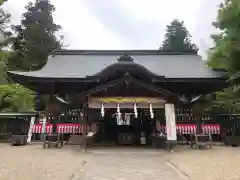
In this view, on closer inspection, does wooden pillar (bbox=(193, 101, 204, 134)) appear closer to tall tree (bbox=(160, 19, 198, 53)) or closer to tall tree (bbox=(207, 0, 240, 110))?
tall tree (bbox=(207, 0, 240, 110))

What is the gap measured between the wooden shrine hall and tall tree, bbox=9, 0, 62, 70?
16495 millimetres

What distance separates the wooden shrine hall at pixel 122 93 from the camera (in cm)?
1152

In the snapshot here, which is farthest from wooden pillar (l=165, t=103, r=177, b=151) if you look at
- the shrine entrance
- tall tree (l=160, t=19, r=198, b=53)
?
tall tree (l=160, t=19, r=198, b=53)

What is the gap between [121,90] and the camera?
12086mm

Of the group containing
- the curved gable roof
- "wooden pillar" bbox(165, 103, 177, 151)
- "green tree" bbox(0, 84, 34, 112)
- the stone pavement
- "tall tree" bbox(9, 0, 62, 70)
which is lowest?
the stone pavement

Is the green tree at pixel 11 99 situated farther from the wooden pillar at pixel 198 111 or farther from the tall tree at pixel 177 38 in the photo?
the tall tree at pixel 177 38

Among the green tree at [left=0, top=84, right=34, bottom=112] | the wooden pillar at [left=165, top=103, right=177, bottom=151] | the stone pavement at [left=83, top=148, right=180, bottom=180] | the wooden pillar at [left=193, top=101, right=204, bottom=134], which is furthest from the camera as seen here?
the green tree at [left=0, top=84, right=34, bottom=112]

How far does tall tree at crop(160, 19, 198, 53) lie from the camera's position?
138 ft

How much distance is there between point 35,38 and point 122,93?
83.5 ft

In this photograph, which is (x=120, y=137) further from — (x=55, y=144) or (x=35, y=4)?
(x=35, y=4)

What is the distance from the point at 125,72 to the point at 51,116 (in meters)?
4.37

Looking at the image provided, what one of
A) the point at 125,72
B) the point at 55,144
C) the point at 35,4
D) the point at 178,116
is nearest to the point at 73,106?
the point at 55,144

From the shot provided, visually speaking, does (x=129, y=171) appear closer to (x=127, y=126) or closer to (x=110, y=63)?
(x=127, y=126)

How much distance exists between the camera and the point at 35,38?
33.9m
